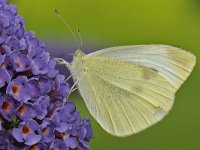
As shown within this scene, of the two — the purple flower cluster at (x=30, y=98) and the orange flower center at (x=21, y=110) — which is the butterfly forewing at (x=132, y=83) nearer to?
the purple flower cluster at (x=30, y=98)

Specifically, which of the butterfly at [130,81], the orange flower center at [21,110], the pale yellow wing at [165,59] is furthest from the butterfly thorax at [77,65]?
the orange flower center at [21,110]

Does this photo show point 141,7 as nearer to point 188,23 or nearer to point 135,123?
point 188,23

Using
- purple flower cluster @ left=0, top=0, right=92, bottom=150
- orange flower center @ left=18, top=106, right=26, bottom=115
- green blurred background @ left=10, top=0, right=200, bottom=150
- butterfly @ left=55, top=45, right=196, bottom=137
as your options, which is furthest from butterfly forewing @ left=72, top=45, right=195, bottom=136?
green blurred background @ left=10, top=0, right=200, bottom=150

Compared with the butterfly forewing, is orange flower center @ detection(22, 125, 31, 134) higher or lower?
higher

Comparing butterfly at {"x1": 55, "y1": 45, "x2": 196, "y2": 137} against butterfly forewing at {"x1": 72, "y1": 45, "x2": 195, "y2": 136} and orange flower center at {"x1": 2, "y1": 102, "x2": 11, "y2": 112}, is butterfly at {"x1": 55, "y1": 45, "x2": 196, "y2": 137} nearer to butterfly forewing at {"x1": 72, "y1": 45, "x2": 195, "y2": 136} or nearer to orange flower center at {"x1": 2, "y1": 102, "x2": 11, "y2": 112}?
butterfly forewing at {"x1": 72, "y1": 45, "x2": 195, "y2": 136}

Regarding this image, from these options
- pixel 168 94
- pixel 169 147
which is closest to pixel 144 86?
pixel 168 94

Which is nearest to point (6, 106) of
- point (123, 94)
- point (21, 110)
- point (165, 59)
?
point (21, 110)
